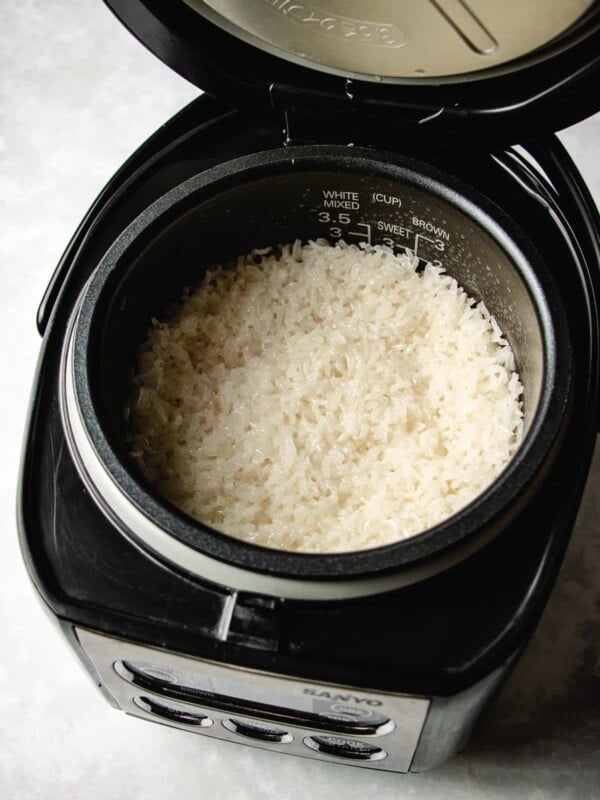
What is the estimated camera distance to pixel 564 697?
1370mm

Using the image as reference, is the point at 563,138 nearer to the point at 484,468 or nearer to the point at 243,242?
the point at 243,242

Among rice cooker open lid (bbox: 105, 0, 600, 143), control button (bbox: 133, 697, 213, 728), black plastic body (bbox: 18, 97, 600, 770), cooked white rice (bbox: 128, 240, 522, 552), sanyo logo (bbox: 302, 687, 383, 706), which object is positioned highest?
rice cooker open lid (bbox: 105, 0, 600, 143)

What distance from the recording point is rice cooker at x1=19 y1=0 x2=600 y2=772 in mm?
969

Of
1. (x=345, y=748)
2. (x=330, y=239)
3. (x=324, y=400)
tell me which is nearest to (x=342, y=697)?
(x=345, y=748)

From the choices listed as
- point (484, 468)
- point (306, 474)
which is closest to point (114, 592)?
point (306, 474)

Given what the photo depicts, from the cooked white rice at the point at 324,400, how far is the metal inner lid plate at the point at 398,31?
10.9 inches

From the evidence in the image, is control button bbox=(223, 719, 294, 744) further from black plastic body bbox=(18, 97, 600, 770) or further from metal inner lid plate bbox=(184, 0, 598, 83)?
metal inner lid plate bbox=(184, 0, 598, 83)

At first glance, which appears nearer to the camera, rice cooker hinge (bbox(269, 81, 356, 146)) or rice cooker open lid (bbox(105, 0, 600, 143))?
rice cooker open lid (bbox(105, 0, 600, 143))

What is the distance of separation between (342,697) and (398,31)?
75 cm

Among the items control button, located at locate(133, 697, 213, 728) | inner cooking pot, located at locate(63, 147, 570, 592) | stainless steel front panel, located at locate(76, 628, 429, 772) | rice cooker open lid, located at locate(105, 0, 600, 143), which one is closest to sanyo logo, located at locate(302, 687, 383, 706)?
stainless steel front panel, located at locate(76, 628, 429, 772)

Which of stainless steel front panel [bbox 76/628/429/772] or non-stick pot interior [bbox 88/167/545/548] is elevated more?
non-stick pot interior [bbox 88/167/545/548]

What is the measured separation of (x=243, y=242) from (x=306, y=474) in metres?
0.38

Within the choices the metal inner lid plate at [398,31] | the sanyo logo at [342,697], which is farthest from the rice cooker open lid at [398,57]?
the sanyo logo at [342,697]

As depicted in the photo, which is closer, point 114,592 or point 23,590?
point 114,592
